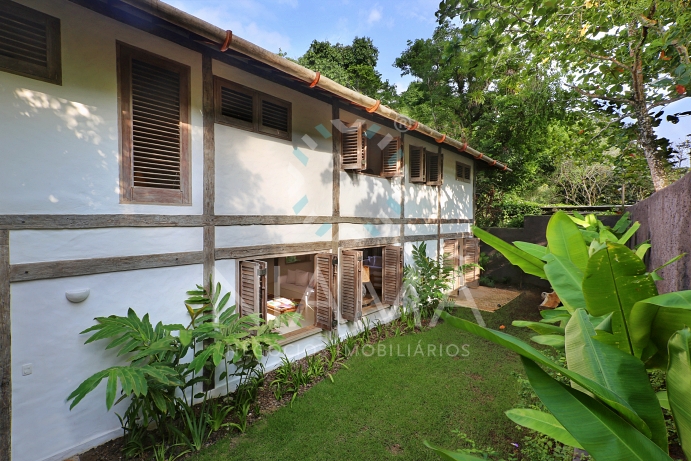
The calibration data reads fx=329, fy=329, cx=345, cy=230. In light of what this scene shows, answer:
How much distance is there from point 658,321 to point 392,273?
21.8 ft

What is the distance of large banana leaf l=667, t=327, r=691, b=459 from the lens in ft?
2.73

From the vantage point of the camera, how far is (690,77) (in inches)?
119

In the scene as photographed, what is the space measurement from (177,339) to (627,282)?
3.88 metres

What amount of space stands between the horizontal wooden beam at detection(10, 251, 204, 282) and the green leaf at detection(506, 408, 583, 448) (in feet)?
12.8

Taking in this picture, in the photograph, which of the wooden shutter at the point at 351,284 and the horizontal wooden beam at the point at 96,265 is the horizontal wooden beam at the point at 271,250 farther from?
the wooden shutter at the point at 351,284

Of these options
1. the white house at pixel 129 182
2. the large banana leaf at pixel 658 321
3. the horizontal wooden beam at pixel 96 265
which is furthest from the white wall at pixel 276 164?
the large banana leaf at pixel 658 321

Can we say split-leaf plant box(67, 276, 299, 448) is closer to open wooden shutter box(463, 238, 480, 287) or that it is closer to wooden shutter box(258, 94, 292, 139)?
wooden shutter box(258, 94, 292, 139)

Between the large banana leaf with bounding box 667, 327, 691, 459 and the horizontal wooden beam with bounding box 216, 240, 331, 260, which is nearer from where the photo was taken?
the large banana leaf with bounding box 667, 327, 691, 459

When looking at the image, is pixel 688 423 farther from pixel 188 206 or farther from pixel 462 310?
pixel 462 310

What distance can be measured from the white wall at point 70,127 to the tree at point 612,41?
3.65 metres

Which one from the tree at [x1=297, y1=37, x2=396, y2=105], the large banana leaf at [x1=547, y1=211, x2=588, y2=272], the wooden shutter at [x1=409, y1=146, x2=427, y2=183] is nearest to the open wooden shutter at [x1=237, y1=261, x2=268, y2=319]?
the large banana leaf at [x1=547, y1=211, x2=588, y2=272]

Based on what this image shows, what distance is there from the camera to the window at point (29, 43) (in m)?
2.97

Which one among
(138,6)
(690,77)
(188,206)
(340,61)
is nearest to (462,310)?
(690,77)

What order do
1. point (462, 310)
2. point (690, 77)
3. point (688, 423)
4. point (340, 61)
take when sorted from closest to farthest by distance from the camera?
point (688, 423) < point (690, 77) < point (462, 310) < point (340, 61)
